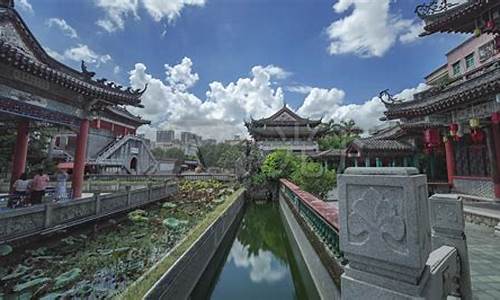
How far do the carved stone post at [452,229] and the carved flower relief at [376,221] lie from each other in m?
1.64

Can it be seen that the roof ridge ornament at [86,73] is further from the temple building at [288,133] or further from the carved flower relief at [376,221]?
the temple building at [288,133]

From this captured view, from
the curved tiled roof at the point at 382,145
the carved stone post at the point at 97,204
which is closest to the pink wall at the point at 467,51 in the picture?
the curved tiled roof at the point at 382,145

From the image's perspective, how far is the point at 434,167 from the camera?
13.4 m

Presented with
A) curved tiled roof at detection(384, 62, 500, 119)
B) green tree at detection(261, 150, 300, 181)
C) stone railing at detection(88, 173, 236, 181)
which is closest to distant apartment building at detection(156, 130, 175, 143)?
stone railing at detection(88, 173, 236, 181)

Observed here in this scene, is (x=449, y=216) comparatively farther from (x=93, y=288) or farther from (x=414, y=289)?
(x=93, y=288)

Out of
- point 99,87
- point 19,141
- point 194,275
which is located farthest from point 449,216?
point 19,141

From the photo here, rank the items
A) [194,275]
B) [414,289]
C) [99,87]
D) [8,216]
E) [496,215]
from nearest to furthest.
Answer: [414,289] → [194,275] → [8,216] → [496,215] → [99,87]

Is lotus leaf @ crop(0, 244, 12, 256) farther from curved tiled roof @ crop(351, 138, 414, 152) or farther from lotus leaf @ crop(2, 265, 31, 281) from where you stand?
curved tiled roof @ crop(351, 138, 414, 152)

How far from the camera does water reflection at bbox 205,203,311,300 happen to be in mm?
4592

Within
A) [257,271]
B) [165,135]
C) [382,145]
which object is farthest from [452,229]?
[165,135]

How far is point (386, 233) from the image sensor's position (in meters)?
1.28

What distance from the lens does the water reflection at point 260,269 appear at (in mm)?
4592

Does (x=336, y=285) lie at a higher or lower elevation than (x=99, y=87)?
lower

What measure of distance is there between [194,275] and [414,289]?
3.97 metres
